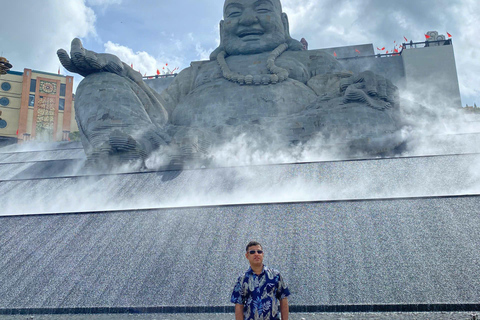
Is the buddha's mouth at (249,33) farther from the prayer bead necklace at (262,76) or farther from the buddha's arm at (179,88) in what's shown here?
the buddha's arm at (179,88)

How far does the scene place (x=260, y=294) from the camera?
8.38 feet

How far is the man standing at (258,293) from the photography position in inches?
99.7

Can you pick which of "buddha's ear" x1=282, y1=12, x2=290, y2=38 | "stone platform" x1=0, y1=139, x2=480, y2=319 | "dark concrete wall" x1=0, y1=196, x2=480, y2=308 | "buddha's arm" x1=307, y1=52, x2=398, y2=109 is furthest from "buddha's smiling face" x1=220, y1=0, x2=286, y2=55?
"dark concrete wall" x1=0, y1=196, x2=480, y2=308

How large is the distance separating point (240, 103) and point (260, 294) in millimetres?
7172

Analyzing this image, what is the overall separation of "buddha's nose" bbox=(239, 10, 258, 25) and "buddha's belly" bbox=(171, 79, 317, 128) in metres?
1.63

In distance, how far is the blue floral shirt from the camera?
253 cm

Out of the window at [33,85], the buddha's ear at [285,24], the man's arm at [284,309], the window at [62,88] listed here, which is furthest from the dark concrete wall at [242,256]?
the window at [62,88]

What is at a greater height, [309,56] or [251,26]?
[251,26]

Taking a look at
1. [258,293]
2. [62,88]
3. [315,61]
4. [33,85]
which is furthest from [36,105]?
[258,293]

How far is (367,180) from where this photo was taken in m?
6.00

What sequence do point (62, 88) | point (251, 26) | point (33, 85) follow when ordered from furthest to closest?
point (62, 88) < point (33, 85) < point (251, 26)

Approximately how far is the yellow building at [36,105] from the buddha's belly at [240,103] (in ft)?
92.9

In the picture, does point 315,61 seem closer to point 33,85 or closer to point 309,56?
point 309,56

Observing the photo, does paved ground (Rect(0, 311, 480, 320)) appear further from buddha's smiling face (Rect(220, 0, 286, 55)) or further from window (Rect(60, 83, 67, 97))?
window (Rect(60, 83, 67, 97))
